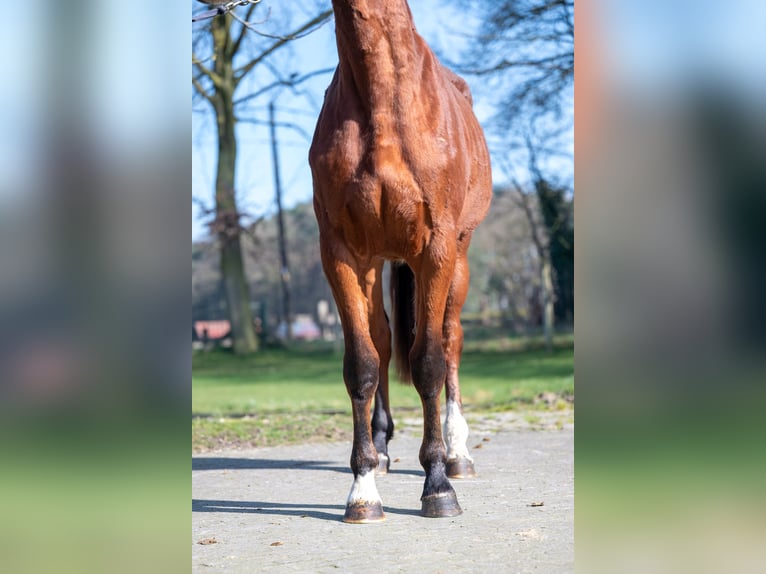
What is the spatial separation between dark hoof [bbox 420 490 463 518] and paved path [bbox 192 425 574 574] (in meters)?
0.06

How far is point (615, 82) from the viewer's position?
1386 millimetres

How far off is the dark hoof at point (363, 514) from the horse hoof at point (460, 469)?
1.40 meters

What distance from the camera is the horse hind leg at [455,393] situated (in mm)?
5734

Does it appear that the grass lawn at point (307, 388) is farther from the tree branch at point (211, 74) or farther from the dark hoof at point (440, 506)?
the tree branch at point (211, 74)

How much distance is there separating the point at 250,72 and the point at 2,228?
69.2 feet

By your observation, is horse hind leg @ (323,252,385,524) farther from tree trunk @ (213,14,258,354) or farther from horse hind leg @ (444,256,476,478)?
tree trunk @ (213,14,258,354)

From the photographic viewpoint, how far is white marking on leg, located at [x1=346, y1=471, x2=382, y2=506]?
4371 millimetres

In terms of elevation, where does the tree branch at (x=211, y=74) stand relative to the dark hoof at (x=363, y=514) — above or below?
above

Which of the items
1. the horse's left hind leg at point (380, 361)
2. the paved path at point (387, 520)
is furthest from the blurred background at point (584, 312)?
the horse's left hind leg at point (380, 361)

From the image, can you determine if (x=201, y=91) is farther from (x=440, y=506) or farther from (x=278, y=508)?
(x=440, y=506)

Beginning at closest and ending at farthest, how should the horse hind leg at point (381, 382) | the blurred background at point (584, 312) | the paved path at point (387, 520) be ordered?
the blurred background at point (584, 312) < the paved path at point (387, 520) < the horse hind leg at point (381, 382)

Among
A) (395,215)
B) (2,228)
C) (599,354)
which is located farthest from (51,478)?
(395,215)

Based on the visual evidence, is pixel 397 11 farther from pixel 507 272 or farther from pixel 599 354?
pixel 507 272

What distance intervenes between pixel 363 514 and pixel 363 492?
119mm
